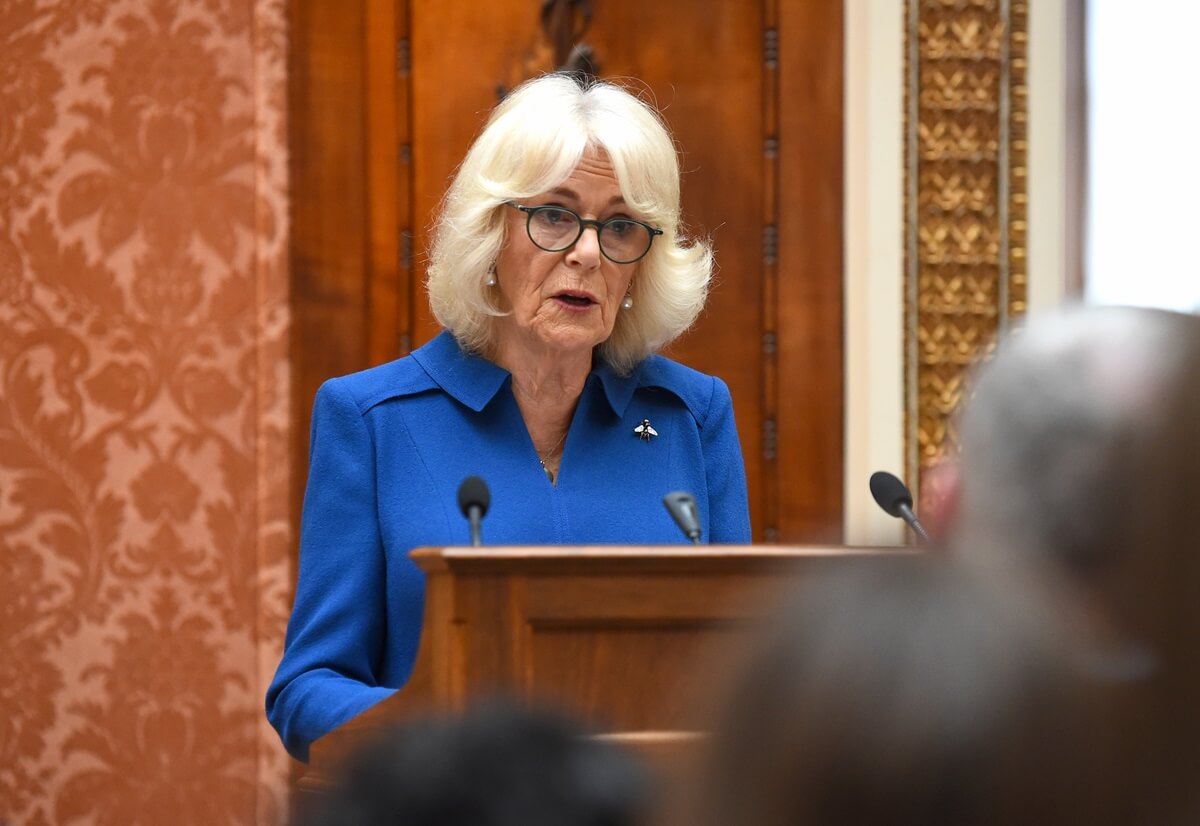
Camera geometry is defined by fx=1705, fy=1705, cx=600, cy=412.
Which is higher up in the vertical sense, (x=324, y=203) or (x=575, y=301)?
(x=324, y=203)

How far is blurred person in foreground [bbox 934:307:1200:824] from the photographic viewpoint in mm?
815

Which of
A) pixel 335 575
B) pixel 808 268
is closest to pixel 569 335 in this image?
pixel 335 575

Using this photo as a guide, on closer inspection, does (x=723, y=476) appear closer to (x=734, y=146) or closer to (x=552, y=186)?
(x=552, y=186)

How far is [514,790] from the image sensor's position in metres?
0.73

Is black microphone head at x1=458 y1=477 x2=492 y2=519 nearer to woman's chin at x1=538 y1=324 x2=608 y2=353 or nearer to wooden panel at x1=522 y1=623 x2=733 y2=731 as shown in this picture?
wooden panel at x1=522 y1=623 x2=733 y2=731

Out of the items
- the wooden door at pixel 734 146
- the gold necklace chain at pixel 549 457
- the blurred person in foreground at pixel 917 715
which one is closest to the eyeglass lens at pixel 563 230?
the gold necklace chain at pixel 549 457

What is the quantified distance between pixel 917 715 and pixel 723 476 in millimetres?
2013

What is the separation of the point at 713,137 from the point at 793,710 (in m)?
3.44

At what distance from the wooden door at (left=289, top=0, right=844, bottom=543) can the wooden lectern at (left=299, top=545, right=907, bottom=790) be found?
85.3 inches

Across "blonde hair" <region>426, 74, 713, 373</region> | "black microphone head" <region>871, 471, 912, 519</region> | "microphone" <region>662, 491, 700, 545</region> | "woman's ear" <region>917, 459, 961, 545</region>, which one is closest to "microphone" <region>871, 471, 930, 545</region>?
"black microphone head" <region>871, 471, 912, 519</region>

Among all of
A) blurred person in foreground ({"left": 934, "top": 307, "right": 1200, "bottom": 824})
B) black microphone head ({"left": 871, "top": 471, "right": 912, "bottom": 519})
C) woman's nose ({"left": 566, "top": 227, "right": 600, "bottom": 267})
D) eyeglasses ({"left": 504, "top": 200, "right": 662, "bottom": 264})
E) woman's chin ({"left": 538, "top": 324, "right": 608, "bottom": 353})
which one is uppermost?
Answer: eyeglasses ({"left": 504, "top": 200, "right": 662, "bottom": 264})

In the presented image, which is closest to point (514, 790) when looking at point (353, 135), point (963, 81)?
point (353, 135)

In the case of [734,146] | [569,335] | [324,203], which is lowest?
[569,335]

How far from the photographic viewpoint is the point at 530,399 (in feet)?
8.82
